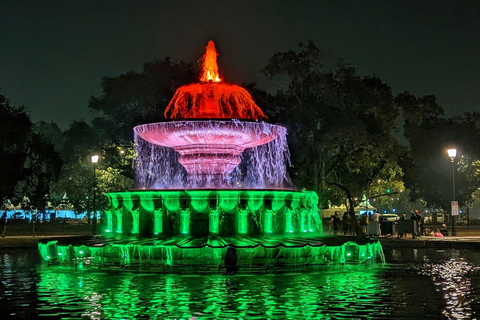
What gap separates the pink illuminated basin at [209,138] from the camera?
19.7 m

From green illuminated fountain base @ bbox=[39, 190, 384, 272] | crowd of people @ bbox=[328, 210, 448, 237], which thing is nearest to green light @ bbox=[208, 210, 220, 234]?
green illuminated fountain base @ bbox=[39, 190, 384, 272]

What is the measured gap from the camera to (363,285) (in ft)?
41.8

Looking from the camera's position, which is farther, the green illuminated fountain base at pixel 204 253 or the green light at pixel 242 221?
the green light at pixel 242 221

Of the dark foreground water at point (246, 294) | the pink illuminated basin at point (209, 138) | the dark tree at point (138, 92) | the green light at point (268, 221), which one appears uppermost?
the dark tree at point (138, 92)

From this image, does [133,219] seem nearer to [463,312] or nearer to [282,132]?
[282,132]

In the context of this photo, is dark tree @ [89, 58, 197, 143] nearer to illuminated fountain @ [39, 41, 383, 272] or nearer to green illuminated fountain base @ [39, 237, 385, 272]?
illuminated fountain @ [39, 41, 383, 272]

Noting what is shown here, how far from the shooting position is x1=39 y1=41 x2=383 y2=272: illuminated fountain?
1506 cm

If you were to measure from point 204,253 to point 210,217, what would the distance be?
7.83ft

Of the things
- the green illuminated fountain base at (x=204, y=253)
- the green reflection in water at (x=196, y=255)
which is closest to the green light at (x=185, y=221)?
the green illuminated fountain base at (x=204, y=253)

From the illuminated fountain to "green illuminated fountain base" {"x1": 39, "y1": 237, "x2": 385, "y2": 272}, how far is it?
22 mm

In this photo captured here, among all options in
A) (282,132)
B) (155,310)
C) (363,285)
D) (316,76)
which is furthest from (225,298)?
(316,76)

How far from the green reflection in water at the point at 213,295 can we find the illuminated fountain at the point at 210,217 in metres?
0.94

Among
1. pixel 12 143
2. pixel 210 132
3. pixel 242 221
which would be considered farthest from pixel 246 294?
pixel 12 143

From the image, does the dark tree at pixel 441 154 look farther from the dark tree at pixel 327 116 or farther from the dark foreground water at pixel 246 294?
the dark foreground water at pixel 246 294
